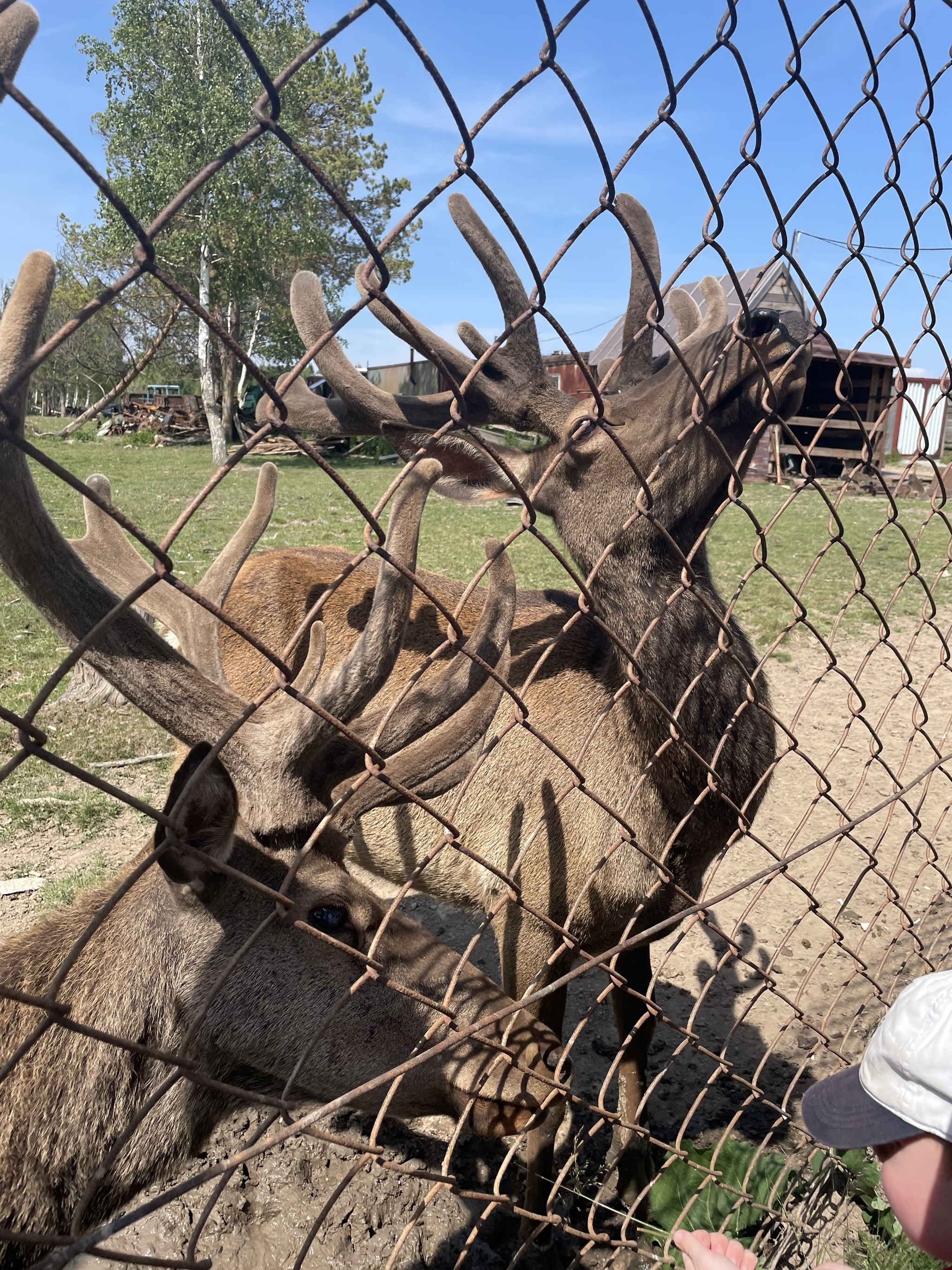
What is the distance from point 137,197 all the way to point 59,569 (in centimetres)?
1463

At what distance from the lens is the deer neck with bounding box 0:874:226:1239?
1.70 meters

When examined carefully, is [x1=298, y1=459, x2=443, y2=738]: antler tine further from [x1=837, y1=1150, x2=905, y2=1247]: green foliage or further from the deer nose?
[x1=837, y1=1150, x2=905, y2=1247]: green foliage

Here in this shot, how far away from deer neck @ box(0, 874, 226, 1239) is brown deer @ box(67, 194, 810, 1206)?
83 centimetres

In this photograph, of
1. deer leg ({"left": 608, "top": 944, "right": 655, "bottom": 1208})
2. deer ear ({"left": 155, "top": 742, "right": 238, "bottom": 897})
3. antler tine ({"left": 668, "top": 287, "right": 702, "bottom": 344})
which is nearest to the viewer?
deer ear ({"left": 155, "top": 742, "right": 238, "bottom": 897})

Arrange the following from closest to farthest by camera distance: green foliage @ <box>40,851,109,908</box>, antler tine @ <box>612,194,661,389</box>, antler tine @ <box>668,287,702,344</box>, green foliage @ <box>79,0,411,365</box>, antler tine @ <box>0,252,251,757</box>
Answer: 1. antler tine @ <box>0,252,251,757</box>
2. antler tine @ <box>612,194,661,389</box>
3. antler tine @ <box>668,287,702,344</box>
4. green foliage @ <box>40,851,109,908</box>
5. green foliage @ <box>79,0,411,365</box>

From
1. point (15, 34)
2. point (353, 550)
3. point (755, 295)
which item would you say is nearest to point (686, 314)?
point (15, 34)

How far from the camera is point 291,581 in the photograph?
347 centimetres

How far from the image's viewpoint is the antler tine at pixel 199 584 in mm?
2256

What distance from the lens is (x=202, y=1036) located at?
178 centimetres


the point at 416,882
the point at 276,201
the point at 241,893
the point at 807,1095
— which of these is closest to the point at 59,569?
the point at 241,893

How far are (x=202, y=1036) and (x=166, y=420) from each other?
32976 mm

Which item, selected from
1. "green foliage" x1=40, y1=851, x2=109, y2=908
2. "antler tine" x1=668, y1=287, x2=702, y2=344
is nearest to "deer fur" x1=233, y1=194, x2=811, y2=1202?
"antler tine" x1=668, y1=287, x2=702, y2=344

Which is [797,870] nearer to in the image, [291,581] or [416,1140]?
[416,1140]

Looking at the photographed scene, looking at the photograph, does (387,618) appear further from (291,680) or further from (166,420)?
(166,420)
